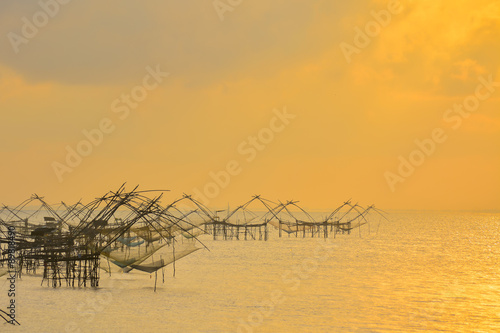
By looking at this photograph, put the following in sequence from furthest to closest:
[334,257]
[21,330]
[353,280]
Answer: [334,257]
[353,280]
[21,330]

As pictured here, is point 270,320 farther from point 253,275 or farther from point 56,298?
point 253,275

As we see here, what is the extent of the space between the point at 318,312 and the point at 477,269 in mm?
15234

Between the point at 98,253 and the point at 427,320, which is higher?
the point at 98,253

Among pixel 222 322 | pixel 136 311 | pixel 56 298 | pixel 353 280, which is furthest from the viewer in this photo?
pixel 353 280

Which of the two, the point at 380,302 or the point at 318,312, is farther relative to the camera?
the point at 380,302

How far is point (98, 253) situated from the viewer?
17.2 metres

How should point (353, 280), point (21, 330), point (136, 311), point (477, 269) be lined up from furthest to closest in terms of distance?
1. point (477, 269)
2. point (353, 280)
3. point (136, 311)
4. point (21, 330)

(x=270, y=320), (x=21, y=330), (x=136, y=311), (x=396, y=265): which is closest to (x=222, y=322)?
(x=270, y=320)

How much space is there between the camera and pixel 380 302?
54.7 ft

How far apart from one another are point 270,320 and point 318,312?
157 cm

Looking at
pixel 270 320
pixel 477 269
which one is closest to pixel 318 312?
pixel 270 320

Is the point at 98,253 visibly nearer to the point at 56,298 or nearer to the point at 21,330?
the point at 56,298

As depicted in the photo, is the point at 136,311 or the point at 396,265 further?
the point at 396,265

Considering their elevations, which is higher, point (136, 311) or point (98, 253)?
point (98, 253)
